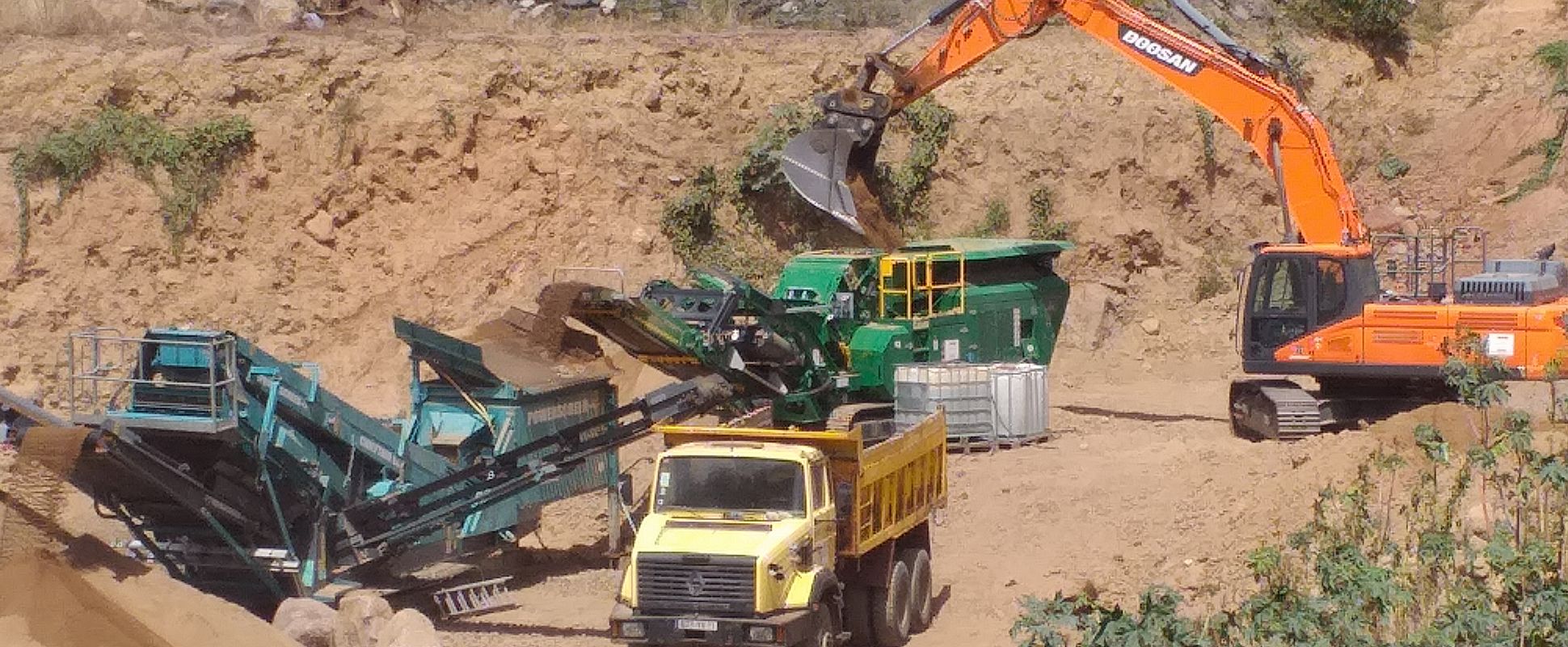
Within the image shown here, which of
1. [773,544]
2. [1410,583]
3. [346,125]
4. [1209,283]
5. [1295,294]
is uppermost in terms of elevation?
[346,125]

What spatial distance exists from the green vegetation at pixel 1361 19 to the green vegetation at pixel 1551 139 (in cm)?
222

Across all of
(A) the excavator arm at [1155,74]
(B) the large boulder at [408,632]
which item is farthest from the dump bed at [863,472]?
(A) the excavator arm at [1155,74]

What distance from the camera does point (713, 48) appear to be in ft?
102

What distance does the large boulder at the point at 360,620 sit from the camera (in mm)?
15695

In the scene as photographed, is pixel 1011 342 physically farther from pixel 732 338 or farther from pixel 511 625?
pixel 511 625

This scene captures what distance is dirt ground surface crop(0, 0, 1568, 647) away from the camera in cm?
2592

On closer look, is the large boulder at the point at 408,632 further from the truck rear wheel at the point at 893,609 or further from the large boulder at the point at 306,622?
the truck rear wheel at the point at 893,609

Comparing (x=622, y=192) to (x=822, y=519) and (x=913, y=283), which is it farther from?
(x=822, y=519)

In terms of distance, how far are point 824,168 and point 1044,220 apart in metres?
6.65

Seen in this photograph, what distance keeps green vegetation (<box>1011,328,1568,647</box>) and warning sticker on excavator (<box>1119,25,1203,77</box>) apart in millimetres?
8570

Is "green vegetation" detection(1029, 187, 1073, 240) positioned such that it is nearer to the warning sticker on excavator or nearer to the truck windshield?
the warning sticker on excavator

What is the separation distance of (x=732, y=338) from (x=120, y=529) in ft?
19.9

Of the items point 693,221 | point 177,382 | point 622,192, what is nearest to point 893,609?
point 177,382

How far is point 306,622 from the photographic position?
15734 mm
